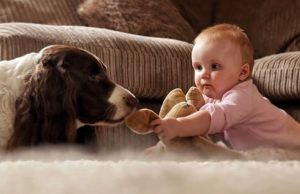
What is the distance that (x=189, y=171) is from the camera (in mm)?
250

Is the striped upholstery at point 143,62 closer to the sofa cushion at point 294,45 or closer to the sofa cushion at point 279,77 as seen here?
the sofa cushion at point 279,77

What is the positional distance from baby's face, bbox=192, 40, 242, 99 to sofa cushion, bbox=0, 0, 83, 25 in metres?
1.16

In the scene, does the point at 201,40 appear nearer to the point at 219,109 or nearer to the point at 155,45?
the point at 219,109

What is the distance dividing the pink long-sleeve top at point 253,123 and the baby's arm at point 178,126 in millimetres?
134

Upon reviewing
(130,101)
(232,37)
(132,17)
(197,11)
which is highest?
(232,37)

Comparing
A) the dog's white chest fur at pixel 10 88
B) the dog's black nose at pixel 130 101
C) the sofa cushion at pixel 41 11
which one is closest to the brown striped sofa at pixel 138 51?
the sofa cushion at pixel 41 11

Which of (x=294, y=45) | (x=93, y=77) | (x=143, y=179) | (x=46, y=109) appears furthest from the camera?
(x=294, y=45)

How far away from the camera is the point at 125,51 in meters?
2.04

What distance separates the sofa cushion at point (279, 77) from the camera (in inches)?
79.3

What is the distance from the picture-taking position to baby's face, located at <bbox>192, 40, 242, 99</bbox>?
150cm

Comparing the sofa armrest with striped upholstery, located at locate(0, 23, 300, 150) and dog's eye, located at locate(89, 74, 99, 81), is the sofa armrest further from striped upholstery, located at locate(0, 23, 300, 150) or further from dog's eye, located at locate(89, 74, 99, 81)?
dog's eye, located at locate(89, 74, 99, 81)

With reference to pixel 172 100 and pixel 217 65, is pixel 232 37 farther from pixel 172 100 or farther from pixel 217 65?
pixel 172 100

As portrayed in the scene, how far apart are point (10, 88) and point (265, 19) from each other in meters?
1.87

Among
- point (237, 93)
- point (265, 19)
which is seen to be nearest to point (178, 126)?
point (237, 93)
